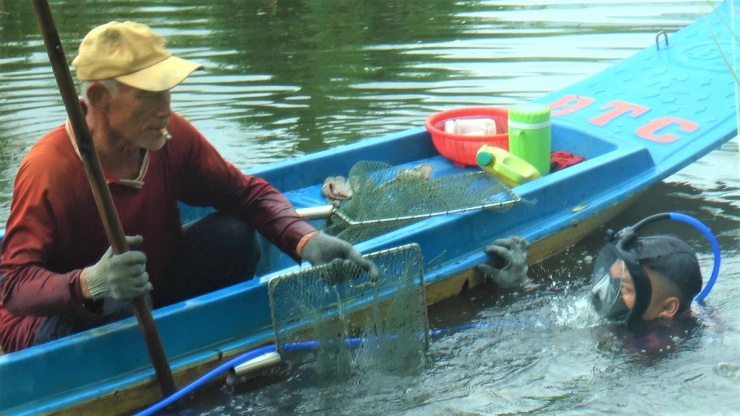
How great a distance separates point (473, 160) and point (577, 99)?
3.66 feet

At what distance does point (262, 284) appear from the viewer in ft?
13.0

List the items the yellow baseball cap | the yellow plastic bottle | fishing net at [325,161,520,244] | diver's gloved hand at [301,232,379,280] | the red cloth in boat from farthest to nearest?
the red cloth in boat < the yellow plastic bottle < fishing net at [325,161,520,244] < diver's gloved hand at [301,232,379,280] < the yellow baseball cap

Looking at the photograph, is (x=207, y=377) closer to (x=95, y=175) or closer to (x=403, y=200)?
(x=95, y=175)

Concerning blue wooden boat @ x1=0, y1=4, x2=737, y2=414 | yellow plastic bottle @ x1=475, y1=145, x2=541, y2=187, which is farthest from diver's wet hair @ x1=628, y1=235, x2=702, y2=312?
yellow plastic bottle @ x1=475, y1=145, x2=541, y2=187

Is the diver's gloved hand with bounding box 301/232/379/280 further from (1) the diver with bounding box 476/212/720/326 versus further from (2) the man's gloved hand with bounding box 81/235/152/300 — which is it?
(1) the diver with bounding box 476/212/720/326

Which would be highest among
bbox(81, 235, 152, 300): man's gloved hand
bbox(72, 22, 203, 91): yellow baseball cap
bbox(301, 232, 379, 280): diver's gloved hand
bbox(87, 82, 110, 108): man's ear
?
bbox(72, 22, 203, 91): yellow baseball cap

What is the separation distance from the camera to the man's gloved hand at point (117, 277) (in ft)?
10.4

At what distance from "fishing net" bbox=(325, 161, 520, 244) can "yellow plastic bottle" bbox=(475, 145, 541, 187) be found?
120 mm

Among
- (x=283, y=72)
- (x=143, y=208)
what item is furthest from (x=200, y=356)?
(x=283, y=72)

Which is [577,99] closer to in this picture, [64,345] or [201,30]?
[64,345]

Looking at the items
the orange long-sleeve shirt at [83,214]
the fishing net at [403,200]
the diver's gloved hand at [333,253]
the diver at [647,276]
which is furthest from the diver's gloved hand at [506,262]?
the orange long-sleeve shirt at [83,214]

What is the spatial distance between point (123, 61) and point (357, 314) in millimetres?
1624

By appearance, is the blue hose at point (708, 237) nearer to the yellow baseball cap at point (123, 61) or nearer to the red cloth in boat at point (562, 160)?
the red cloth in boat at point (562, 160)

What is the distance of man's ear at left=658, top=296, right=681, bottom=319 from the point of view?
430 centimetres
